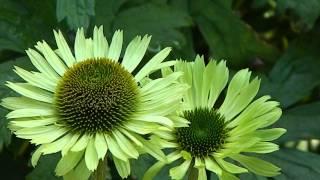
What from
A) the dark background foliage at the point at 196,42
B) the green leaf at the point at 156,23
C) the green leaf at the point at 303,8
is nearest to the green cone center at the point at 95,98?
the dark background foliage at the point at 196,42

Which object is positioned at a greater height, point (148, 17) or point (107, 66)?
point (148, 17)

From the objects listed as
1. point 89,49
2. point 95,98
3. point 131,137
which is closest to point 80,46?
point 89,49

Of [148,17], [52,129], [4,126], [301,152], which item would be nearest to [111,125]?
[52,129]

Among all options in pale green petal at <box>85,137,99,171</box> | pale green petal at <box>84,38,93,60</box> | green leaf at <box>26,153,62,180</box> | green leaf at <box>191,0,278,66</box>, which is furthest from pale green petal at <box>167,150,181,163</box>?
green leaf at <box>191,0,278,66</box>

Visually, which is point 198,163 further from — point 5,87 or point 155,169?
point 5,87

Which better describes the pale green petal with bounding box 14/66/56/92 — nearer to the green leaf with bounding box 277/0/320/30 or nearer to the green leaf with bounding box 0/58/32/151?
the green leaf with bounding box 0/58/32/151

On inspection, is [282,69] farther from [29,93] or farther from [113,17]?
[29,93]
